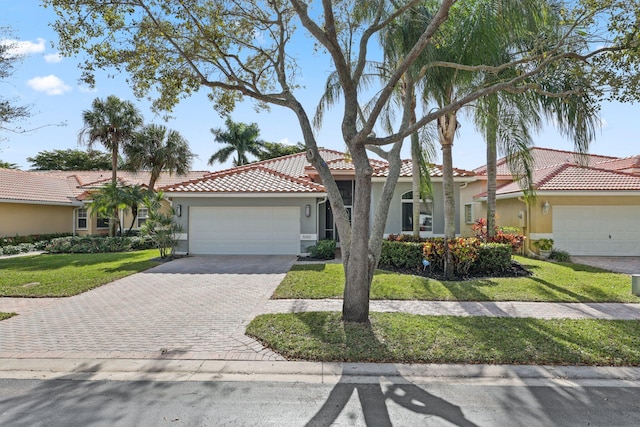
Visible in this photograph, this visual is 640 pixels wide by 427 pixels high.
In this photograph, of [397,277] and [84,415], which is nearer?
[84,415]

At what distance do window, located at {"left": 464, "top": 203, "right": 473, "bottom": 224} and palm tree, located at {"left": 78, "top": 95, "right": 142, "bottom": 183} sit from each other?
20.0m

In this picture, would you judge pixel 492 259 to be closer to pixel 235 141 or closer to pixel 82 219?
pixel 82 219

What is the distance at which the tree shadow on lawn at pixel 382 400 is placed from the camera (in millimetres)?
3688

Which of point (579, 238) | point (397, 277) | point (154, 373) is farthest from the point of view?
point (579, 238)

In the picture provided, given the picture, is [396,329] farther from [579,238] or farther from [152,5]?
[579,238]

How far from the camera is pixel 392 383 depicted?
14.6 ft

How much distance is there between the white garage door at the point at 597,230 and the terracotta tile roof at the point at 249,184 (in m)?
10.9

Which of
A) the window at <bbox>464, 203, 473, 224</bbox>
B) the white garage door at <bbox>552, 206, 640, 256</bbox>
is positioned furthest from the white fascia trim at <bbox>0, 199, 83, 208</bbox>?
the white garage door at <bbox>552, 206, 640, 256</bbox>

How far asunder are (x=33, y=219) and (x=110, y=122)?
26.1 feet

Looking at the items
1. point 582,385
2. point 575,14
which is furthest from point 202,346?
point 575,14

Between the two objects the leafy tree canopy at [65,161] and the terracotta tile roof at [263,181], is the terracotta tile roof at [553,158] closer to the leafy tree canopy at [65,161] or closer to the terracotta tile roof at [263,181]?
the terracotta tile roof at [263,181]

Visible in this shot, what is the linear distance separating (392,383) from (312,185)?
468 inches

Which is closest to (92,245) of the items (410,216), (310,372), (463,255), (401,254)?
(401,254)

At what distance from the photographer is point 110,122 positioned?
63.8ft
